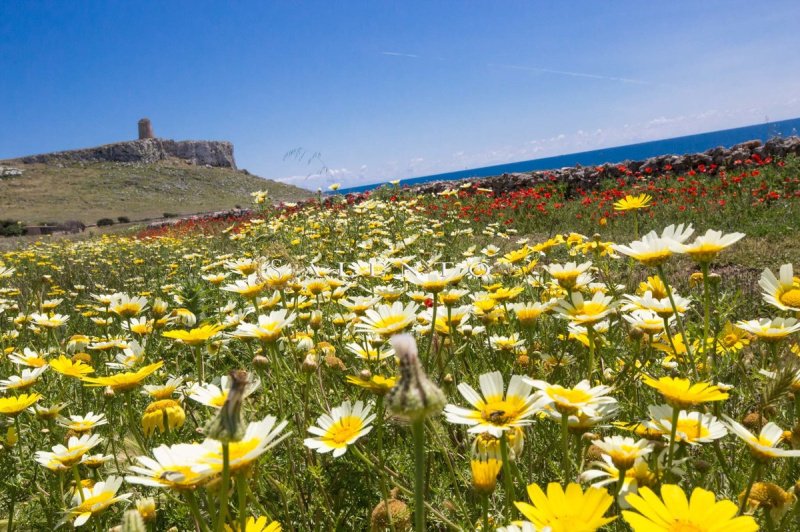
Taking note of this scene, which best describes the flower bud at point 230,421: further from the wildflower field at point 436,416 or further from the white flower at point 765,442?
the white flower at point 765,442

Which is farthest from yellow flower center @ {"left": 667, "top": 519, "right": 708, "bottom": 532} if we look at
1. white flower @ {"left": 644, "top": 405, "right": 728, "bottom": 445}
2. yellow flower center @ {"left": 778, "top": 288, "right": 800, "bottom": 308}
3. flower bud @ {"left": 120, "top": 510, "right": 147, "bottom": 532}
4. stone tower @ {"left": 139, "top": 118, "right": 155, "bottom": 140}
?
stone tower @ {"left": 139, "top": 118, "right": 155, "bottom": 140}

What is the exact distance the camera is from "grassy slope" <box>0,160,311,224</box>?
33719 millimetres

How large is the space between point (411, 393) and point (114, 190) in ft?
153

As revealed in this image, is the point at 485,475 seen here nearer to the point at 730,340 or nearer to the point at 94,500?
the point at 94,500

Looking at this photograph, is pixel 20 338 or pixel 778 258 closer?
pixel 20 338

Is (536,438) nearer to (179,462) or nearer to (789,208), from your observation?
(179,462)

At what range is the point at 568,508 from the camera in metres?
0.68

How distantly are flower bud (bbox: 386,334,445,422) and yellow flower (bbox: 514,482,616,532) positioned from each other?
23cm

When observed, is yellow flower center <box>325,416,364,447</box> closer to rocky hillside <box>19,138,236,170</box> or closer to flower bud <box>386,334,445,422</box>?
flower bud <box>386,334,445,422</box>

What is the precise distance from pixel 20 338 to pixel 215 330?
116 inches

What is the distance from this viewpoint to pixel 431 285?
1.30 m

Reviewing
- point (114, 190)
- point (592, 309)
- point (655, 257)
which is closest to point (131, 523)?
point (592, 309)

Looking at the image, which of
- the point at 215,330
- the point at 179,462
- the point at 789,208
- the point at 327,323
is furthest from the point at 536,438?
the point at 789,208

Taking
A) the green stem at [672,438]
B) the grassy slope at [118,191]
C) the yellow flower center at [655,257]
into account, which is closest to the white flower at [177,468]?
the green stem at [672,438]
